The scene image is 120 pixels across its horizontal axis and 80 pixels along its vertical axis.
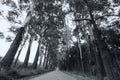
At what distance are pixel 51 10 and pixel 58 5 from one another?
1.18 m

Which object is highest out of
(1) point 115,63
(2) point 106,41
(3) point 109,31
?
(3) point 109,31

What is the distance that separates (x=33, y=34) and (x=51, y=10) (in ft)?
23.4

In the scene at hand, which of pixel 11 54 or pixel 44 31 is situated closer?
pixel 11 54

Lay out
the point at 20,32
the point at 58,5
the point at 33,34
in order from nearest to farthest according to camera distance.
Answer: the point at 20,32, the point at 58,5, the point at 33,34

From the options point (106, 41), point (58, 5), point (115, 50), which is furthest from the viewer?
point (115, 50)

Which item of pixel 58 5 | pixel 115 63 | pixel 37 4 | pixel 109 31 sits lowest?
pixel 115 63

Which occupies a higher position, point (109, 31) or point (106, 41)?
point (109, 31)

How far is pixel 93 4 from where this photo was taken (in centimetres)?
966

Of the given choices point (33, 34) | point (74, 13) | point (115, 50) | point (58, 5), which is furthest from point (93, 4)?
point (33, 34)

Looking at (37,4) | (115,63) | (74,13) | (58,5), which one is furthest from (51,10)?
(115,63)

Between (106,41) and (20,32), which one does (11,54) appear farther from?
(106,41)

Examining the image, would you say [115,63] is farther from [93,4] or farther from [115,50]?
[93,4]

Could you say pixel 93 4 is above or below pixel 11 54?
above

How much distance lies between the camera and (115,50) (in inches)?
669
